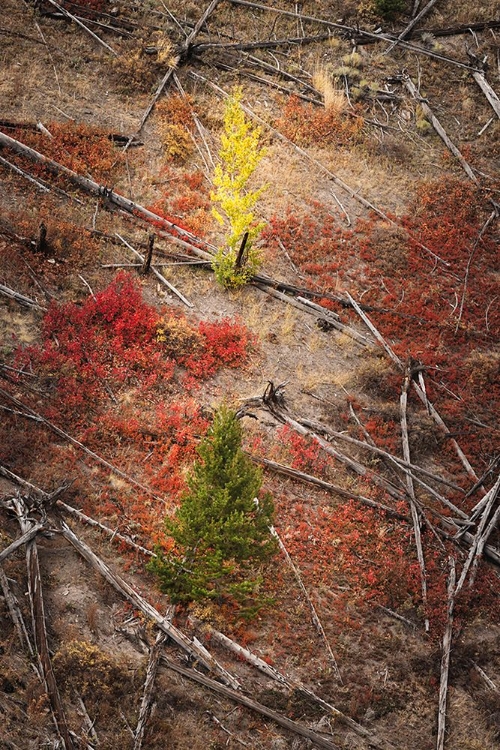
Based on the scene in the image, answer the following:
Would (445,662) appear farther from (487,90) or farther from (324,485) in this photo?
(487,90)

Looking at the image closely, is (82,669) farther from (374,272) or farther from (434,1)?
(434,1)

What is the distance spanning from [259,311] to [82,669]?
11037 millimetres

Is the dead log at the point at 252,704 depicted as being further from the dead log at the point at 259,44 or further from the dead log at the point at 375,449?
the dead log at the point at 259,44

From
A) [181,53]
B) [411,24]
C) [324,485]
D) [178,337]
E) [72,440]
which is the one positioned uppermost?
[411,24]

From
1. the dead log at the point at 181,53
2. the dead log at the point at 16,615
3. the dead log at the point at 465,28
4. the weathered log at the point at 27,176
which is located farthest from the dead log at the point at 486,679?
the dead log at the point at 465,28

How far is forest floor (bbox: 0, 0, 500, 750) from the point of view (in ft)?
35.7

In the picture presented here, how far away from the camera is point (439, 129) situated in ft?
84.1

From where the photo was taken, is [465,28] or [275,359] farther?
[465,28]

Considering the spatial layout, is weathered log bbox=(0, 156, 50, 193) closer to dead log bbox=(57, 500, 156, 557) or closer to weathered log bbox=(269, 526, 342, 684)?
dead log bbox=(57, 500, 156, 557)

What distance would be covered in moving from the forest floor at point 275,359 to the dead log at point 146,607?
0.16m

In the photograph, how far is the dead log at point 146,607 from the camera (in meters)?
10.8

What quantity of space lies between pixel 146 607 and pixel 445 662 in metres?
5.32

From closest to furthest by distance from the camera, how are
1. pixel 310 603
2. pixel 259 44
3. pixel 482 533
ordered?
pixel 310 603 < pixel 482 533 < pixel 259 44

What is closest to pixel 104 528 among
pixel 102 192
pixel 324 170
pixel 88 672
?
pixel 88 672
